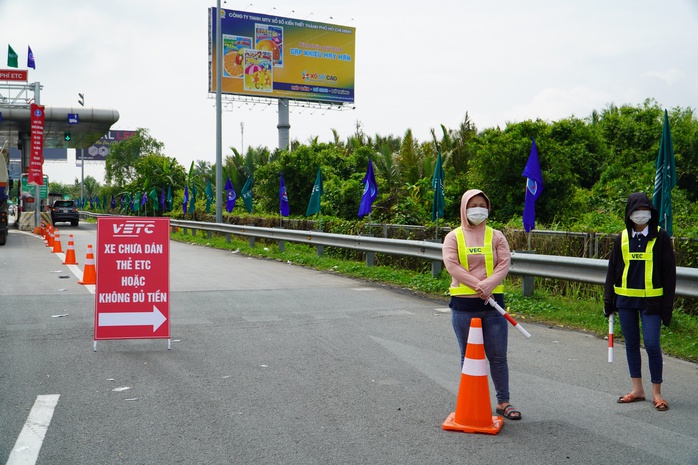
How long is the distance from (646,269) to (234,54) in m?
44.6

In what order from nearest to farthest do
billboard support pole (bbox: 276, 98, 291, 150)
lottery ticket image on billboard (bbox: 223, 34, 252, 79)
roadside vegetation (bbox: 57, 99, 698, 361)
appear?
roadside vegetation (bbox: 57, 99, 698, 361) < lottery ticket image on billboard (bbox: 223, 34, 252, 79) < billboard support pole (bbox: 276, 98, 291, 150)

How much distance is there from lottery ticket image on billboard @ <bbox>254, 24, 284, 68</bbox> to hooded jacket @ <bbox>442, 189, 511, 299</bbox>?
44796 mm

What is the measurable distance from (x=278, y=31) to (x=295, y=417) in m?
46.6

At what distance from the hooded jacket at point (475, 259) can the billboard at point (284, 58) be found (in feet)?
142

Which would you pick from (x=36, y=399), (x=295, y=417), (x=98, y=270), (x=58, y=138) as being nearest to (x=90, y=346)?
(x=98, y=270)

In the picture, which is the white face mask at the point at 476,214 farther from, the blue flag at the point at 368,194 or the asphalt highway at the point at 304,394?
the blue flag at the point at 368,194

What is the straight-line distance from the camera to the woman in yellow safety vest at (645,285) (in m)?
5.54

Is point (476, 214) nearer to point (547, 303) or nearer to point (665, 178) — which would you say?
point (665, 178)

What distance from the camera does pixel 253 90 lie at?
48.4 meters

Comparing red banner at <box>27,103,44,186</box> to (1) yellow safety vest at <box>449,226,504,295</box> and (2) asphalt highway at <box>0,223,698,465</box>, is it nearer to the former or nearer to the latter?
(2) asphalt highway at <box>0,223,698,465</box>

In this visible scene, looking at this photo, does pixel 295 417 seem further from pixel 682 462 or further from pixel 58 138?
pixel 58 138

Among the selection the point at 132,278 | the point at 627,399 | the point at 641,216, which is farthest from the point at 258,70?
the point at 627,399

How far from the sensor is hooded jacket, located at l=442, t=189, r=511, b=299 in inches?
207

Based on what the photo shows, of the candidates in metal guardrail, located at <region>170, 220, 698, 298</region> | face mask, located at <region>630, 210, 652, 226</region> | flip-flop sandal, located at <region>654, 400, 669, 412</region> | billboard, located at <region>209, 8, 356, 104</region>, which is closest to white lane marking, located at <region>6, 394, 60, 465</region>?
flip-flop sandal, located at <region>654, 400, 669, 412</region>
